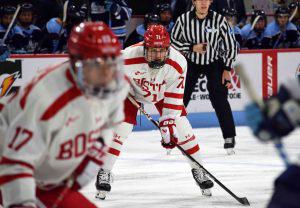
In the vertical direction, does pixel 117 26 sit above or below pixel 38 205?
below

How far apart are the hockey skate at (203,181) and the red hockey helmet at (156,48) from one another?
703 millimetres

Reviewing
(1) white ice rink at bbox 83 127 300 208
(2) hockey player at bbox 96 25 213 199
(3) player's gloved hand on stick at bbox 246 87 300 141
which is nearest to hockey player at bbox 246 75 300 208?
(3) player's gloved hand on stick at bbox 246 87 300 141

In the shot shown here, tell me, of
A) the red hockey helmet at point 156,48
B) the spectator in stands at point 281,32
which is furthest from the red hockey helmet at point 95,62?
the spectator in stands at point 281,32

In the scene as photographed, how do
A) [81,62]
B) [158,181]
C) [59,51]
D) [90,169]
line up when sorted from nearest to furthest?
[81,62] < [90,169] < [158,181] < [59,51]

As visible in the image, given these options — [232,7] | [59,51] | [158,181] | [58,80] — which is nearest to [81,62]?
[58,80]

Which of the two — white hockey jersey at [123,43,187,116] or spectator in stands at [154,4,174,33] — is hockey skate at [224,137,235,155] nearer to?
white hockey jersey at [123,43,187,116]

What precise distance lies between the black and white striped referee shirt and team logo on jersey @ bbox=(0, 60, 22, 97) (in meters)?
1.42

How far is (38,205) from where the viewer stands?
9.39ft

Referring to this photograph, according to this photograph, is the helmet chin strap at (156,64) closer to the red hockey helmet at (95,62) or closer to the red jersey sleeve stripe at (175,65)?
the red jersey sleeve stripe at (175,65)

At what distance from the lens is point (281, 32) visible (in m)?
9.37

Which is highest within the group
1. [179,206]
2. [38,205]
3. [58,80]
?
[58,80]

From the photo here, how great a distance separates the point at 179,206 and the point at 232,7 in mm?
4892

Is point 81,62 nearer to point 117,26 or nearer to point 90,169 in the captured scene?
point 90,169

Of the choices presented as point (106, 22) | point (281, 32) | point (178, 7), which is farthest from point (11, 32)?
point (281, 32)
